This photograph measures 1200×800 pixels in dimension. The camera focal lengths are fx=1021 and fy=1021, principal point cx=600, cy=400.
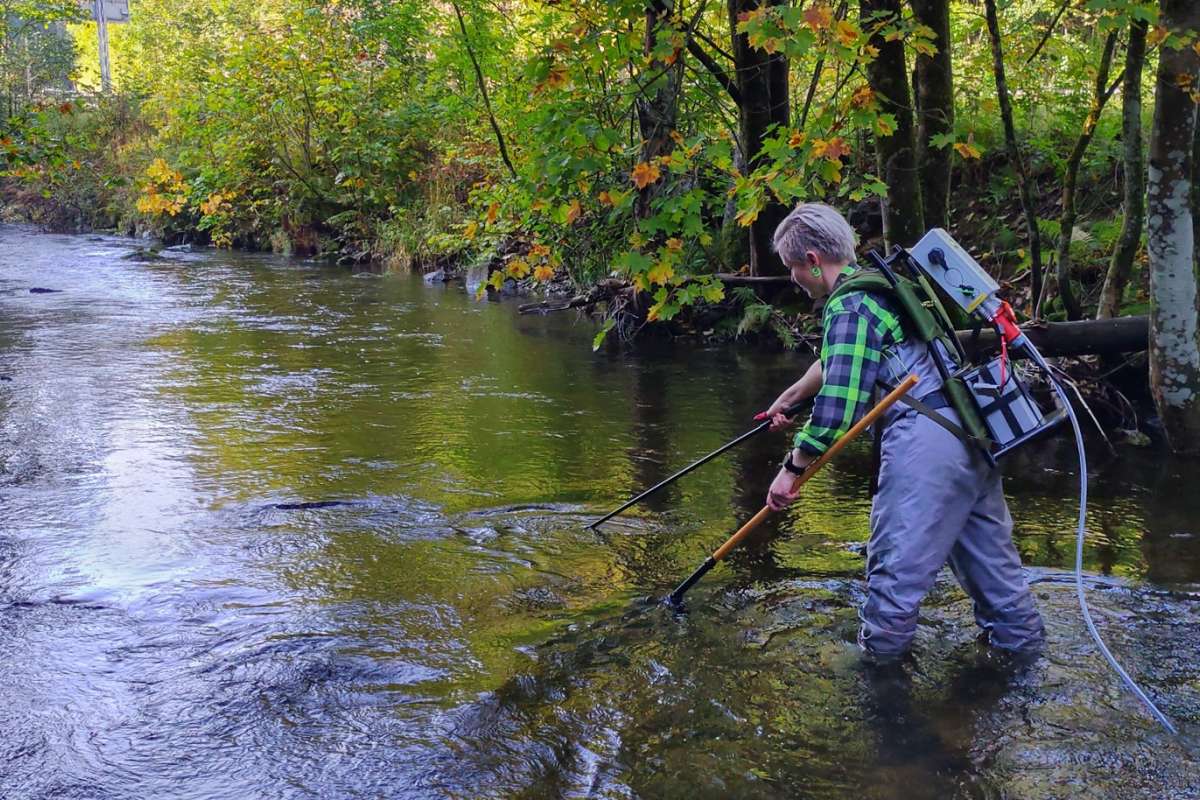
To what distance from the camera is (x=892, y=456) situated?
4188 mm

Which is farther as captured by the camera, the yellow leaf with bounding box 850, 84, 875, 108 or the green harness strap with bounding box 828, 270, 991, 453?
the yellow leaf with bounding box 850, 84, 875, 108

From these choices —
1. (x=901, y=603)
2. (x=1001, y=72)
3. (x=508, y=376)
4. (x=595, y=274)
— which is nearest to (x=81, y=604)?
(x=901, y=603)

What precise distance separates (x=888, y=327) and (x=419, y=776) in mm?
2507

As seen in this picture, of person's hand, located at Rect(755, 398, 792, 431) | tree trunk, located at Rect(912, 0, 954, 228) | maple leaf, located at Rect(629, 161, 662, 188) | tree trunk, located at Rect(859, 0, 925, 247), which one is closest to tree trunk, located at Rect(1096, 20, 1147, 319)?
tree trunk, located at Rect(912, 0, 954, 228)

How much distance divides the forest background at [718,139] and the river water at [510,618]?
1.86 metres

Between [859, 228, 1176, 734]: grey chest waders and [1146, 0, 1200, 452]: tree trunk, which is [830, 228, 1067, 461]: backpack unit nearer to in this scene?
[859, 228, 1176, 734]: grey chest waders

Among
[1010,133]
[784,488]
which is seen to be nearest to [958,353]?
[784,488]

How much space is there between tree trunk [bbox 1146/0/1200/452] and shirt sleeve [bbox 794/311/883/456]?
172 inches

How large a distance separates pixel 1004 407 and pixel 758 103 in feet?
22.7

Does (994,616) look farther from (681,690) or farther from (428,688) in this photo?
(428,688)

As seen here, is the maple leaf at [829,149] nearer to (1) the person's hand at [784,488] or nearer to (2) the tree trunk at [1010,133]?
(2) the tree trunk at [1010,133]

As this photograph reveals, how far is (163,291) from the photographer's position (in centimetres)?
1970

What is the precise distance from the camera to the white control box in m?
4.10

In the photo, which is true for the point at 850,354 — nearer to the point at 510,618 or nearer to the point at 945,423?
the point at 945,423
